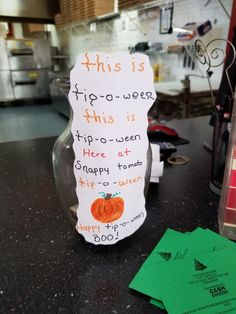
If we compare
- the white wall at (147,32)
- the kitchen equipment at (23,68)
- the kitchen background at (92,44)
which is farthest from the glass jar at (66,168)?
the kitchen equipment at (23,68)

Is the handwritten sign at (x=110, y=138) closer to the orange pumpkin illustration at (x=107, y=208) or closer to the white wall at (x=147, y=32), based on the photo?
the orange pumpkin illustration at (x=107, y=208)

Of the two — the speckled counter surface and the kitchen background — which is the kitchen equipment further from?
the speckled counter surface

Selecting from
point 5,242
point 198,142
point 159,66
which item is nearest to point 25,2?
point 159,66

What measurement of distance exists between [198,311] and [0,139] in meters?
3.09

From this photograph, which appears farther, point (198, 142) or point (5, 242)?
point (198, 142)

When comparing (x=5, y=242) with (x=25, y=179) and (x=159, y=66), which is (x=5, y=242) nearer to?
(x=25, y=179)

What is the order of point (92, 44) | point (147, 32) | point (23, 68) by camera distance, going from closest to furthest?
point (147, 32) → point (92, 44) → point (23, 68)

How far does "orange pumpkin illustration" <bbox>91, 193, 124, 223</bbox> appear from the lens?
0.37m

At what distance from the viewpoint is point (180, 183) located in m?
0.63

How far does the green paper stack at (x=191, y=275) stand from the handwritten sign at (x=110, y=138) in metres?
0.07

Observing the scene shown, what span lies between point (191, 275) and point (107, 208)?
0.47ft

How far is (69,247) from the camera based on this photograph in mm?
411

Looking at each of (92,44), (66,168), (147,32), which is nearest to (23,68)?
(92,44)

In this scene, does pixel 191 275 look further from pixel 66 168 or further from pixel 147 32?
pixel 147 32
